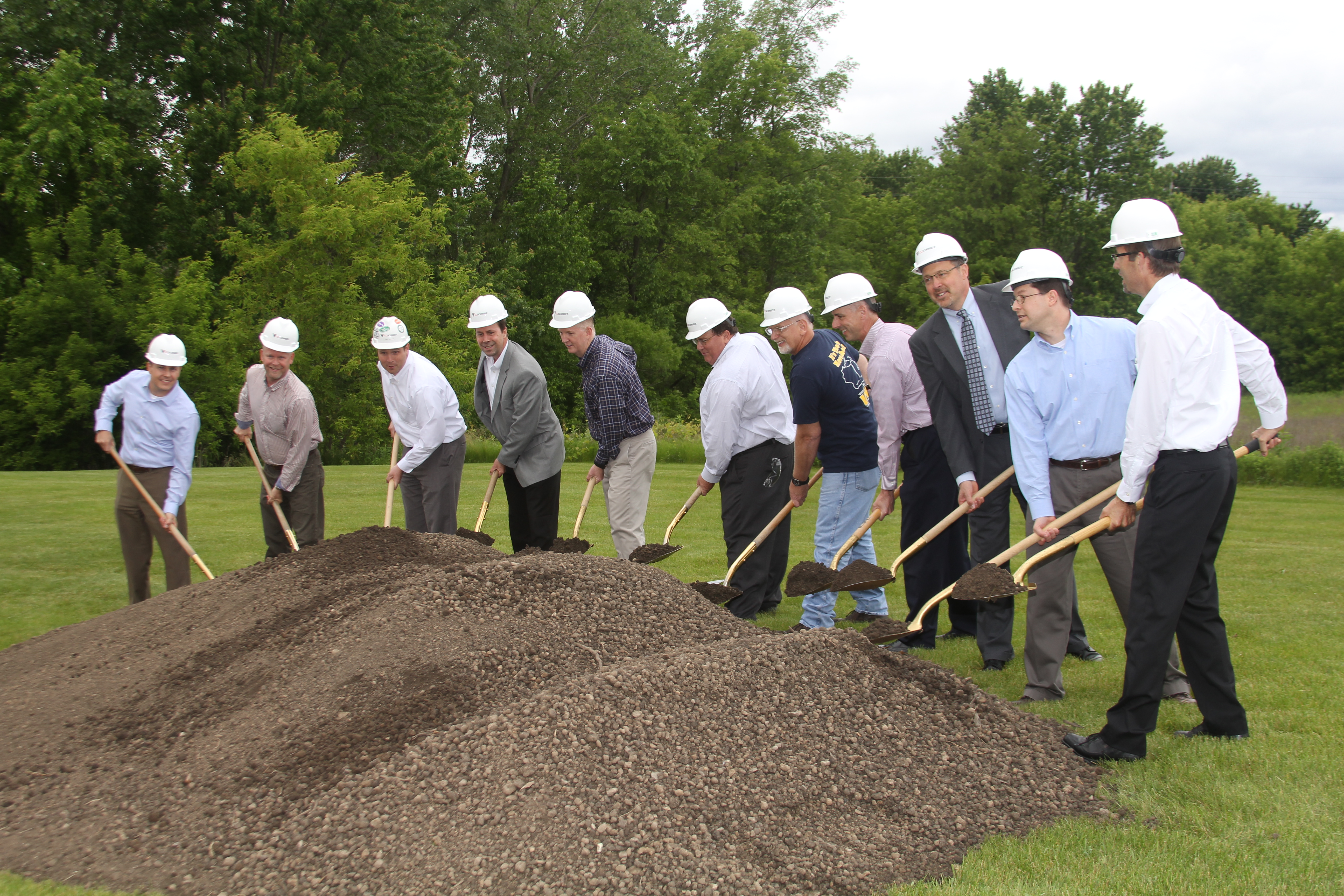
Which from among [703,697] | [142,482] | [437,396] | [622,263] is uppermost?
[622,263]

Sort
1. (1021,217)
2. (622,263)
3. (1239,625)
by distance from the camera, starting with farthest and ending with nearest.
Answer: (1021,217)
(622,263)
(1239,625)

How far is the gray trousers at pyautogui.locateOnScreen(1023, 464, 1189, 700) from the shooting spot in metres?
4.65

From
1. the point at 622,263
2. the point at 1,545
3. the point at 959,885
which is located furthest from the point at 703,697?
the point at 622,263

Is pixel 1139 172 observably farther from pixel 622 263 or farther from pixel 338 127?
pixel 338 127

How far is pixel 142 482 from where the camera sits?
677cm

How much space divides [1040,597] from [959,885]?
2.12 m

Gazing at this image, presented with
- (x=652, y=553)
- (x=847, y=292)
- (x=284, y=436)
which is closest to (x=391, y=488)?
(x=284, y=436)

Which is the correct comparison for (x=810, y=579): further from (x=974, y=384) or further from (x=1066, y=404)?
(x=1066, y=404)

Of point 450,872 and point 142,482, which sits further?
point 142,482

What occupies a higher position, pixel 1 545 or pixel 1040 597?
pixel 1040 597

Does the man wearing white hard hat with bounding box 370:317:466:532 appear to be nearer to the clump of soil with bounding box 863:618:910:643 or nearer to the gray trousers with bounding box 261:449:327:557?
the gray trousers with bounding box 261:449:327:557

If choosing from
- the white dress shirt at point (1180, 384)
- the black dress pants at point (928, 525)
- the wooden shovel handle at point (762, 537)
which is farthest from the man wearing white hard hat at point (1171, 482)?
the wooden shovel handle at point (762, 537)

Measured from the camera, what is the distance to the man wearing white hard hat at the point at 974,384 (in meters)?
5.26

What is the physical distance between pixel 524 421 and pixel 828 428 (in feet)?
6.98
